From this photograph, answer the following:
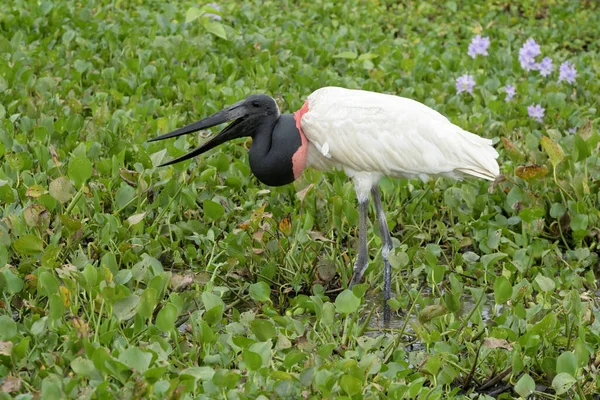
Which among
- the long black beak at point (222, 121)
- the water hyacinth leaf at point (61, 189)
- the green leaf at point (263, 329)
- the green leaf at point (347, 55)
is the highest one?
the long black beak at point (222, 121)

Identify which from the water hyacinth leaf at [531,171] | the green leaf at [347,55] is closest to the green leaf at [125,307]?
the water hyacinth leaf at [531,171]

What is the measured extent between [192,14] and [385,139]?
3.74 m

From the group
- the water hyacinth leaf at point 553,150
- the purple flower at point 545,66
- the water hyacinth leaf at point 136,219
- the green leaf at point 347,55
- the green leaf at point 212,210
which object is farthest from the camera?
the green leaf at point 347,55

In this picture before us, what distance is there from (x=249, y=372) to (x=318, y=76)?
12.9 ft

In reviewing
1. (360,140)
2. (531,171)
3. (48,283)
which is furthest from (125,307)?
(531,171)

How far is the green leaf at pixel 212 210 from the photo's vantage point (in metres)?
4.57

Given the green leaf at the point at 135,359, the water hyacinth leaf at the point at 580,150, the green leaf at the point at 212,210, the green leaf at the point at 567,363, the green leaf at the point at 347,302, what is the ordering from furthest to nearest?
the water hyacinth leaf at the point at 580,150
the green leaf at the point at 212,210
the green leaf at the point at 347,302
the green leaf at the point at 567,363
the green leaf at the point at 135,359

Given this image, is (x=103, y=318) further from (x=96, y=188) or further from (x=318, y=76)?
(x=318, y=76)

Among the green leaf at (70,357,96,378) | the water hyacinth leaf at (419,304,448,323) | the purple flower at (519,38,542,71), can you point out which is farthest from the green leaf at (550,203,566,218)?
the green leaf at (70,357,96,378)

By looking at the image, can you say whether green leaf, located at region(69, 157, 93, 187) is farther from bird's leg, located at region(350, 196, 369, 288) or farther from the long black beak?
bird's leg, located at region(350, 196, 369, 288)

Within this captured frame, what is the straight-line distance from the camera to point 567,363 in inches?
135

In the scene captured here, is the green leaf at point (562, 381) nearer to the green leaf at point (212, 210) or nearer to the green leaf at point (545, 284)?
the green leaf at point (545, 284)

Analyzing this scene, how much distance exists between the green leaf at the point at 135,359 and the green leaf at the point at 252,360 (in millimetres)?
302

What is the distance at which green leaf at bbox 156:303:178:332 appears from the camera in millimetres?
3384
